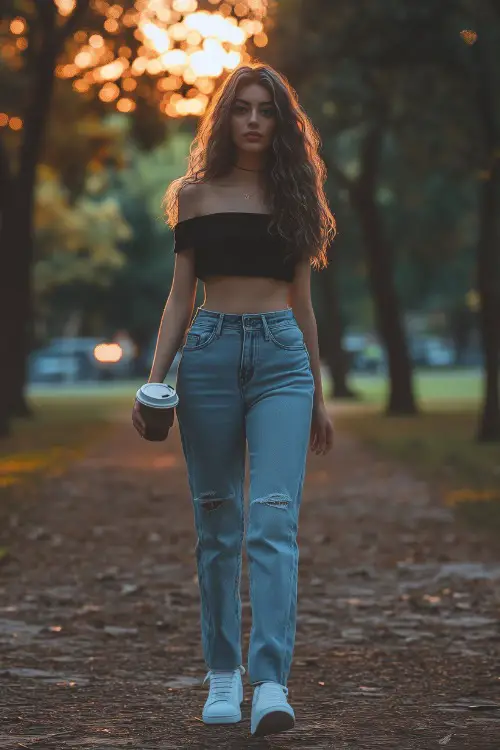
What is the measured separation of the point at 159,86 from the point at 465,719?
2091 cm

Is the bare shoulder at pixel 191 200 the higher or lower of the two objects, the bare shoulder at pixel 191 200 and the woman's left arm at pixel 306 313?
the higher

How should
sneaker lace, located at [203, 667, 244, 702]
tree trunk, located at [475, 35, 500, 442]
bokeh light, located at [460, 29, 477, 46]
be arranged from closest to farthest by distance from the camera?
sneaker lace, located at [203, 667, 244, 702] < bokeh light, located at [460, 29, 477, 46] < tree trunk, located at [475, 35, 500, 442]

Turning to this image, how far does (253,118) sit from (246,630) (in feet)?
9.51

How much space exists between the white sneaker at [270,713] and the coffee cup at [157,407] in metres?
0.81

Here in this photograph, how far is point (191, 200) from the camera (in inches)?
203

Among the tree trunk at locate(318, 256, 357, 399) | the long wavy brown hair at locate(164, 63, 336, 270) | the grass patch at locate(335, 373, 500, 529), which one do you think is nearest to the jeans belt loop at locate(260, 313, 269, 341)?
the long wavy brown hair at locate(164, 63, 336, 270)

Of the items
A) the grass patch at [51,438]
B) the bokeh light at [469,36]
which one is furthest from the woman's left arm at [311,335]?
the bokeh light at [469,36]

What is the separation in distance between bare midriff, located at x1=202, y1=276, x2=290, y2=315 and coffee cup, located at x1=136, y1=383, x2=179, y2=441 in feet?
1.05

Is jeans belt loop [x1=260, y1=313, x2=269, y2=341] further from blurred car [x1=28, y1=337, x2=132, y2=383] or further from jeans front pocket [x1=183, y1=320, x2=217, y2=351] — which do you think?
blurred car [x1=28, y1=337, x2=132, y2=383]

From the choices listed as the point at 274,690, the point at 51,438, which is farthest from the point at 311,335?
the point at 51,438

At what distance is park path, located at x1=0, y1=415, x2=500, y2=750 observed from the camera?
515cm

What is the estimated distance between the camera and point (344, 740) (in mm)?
4918

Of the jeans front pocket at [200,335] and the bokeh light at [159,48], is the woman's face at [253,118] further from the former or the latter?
the bokeh light at [159,48]

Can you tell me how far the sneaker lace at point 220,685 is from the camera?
5.24 metres
